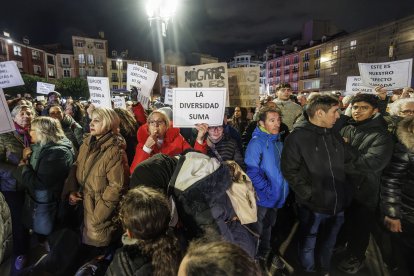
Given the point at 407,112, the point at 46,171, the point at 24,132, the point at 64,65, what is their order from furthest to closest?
the point at 64,65 → the point at 24,132 → the point at 407,112 → the point at 46,171

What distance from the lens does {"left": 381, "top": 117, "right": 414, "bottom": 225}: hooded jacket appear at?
10.1ft

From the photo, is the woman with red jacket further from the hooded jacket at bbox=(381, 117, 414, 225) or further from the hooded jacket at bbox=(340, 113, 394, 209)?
the hooded jacket at bbox=(381, 117, 414, 225)

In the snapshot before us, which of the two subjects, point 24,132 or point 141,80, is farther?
point 141,80

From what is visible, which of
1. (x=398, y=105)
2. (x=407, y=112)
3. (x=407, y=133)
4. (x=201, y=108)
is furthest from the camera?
(x=398, y=105)

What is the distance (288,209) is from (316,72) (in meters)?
65.4

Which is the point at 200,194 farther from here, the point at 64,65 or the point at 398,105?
the point at 64,65

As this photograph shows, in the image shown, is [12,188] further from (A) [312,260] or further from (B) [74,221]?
(A) [312,260]

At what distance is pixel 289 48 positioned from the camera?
272ft

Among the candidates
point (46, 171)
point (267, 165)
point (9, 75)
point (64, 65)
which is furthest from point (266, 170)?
point (64, 65)

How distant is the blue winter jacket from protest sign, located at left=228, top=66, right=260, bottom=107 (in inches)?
51.3

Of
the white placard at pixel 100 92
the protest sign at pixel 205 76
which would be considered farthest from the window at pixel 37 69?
the protest sign at pixel 205 76

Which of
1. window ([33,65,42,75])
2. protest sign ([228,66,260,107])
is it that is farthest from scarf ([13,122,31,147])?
window ([33,65,42,75])

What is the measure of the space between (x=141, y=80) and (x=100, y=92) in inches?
34.4

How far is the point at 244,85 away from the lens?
4773mm
